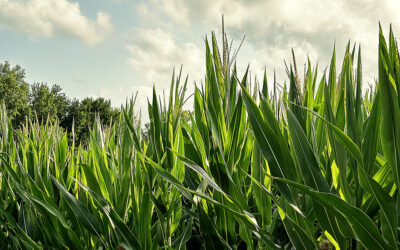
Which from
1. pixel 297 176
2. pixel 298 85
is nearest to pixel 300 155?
pixel 297 176

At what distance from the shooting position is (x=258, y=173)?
3.58ft

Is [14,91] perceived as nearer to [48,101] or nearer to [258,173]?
[48,101]

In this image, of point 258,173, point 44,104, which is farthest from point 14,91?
point 258,173

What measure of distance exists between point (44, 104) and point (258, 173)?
42.9 metres

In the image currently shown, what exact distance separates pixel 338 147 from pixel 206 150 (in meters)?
0.45

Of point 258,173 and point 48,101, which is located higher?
point 48,101

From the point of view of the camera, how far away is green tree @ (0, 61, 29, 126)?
35281 mm

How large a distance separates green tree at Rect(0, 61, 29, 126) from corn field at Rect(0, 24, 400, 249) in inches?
1434

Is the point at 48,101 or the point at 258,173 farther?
the point at 48,101

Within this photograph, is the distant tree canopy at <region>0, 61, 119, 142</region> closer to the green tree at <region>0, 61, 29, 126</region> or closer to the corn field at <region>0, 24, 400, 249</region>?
the green tree at <region>0, 61, 29, 126</region>

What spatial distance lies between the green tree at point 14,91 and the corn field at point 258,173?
119ft

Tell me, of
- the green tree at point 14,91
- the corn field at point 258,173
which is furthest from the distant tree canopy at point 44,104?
the corn field at point 258,173

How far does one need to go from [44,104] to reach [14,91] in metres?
4.11

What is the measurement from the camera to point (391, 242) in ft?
2.42
